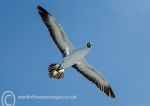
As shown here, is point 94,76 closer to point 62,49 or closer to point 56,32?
point 62,49

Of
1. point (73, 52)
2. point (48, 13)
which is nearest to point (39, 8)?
point (48, 13)

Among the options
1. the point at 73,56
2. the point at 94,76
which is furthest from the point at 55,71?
the point at 94,76

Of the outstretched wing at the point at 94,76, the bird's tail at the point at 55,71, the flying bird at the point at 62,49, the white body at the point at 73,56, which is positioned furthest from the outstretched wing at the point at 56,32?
the outstretched wing at the point at 94,76

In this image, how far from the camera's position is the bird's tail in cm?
3353

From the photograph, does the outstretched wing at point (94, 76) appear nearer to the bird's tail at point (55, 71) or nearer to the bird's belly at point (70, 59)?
the bird's belly at point (70, 59)

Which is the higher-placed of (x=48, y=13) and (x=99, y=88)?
(x=48, y=13)

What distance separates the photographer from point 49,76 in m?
33.4

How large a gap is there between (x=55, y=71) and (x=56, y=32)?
183 centimetres

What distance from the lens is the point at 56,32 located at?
1334 inches

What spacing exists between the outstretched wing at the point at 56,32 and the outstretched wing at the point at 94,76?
4.52 ft

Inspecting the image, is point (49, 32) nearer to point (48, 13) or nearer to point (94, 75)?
point (48, 13)

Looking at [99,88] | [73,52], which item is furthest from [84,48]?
[99,88]

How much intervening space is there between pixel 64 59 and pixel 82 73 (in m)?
2.07

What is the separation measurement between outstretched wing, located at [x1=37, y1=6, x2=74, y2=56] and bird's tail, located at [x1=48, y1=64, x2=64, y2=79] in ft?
2.92
